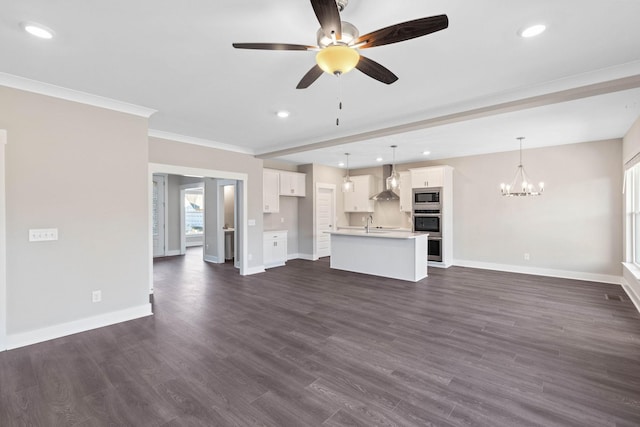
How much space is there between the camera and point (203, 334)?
3.29 m

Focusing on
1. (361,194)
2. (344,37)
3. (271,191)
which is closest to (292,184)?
(271,191)

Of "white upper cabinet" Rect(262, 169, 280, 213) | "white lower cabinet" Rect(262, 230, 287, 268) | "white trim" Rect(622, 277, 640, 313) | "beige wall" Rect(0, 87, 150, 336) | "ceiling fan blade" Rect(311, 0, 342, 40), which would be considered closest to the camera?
"ceiling fan blade" Rect(311, 0, 342, 40)

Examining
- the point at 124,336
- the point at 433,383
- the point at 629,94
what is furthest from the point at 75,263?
the point at 629,94

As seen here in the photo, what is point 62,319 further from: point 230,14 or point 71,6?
point 230,14

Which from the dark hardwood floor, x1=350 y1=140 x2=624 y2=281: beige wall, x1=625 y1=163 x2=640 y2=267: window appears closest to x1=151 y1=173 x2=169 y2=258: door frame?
the dark hardwood floor

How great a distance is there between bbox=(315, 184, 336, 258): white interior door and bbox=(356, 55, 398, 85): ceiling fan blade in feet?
19.8

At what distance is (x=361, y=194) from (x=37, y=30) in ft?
24.4

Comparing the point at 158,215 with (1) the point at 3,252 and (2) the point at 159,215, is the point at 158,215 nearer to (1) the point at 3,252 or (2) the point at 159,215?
(2) the point at 159,215

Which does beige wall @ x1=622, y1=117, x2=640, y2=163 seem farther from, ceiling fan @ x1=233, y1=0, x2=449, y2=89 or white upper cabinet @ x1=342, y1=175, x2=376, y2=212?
white upper cabinet @ x1=342, y1=175, x2=376, y2=212

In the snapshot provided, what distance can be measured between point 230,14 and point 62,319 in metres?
3.65

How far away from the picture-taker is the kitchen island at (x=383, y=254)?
18.4 feet

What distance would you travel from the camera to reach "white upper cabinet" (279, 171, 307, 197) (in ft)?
25.4

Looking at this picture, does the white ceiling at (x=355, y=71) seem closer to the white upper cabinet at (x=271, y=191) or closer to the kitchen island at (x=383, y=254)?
the kitchen island at (x=383, y=254)

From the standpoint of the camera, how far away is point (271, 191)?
7.45m
